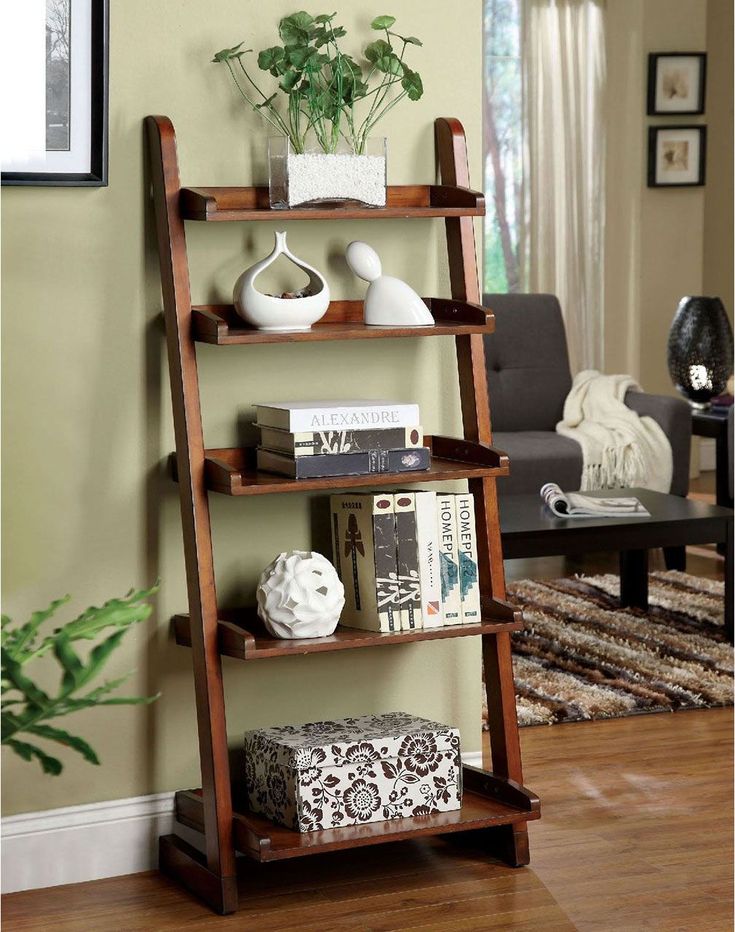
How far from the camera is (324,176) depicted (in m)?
2.46

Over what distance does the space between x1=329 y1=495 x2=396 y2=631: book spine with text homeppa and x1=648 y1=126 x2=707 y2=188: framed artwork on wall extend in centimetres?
555

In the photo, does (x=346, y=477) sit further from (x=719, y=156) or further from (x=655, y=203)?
(x=719, y=156)

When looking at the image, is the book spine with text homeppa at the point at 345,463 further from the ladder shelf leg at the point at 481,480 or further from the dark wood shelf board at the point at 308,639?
the dark wood shelf board at the point at 308,639

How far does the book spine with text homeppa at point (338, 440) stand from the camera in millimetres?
2441

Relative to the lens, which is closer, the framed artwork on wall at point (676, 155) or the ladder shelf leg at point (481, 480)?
the ladder shelf leg at point (481, 480)

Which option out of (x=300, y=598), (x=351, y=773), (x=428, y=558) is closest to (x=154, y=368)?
(x=300, y=598)

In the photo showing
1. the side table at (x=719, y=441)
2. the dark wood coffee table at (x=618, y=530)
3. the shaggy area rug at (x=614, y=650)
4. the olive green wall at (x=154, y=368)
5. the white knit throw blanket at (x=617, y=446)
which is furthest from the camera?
the side table at (x=719, y=441)

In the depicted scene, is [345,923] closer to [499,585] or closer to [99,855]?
[99,855]

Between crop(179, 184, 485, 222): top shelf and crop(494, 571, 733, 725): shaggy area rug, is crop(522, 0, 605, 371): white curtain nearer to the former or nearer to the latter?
crop(494, 571, 733, 725): shaggy area rug

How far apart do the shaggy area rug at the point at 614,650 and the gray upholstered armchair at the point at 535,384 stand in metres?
0.74

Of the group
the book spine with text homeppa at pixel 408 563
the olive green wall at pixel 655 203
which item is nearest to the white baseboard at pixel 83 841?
the book spine with text homeppa at pixel 408 563

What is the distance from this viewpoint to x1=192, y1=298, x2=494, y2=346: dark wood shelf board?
93.4 inches

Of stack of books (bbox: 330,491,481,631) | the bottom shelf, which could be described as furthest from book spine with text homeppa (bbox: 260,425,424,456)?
the bottom shelf

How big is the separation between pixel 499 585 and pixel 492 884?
1.83 ft
